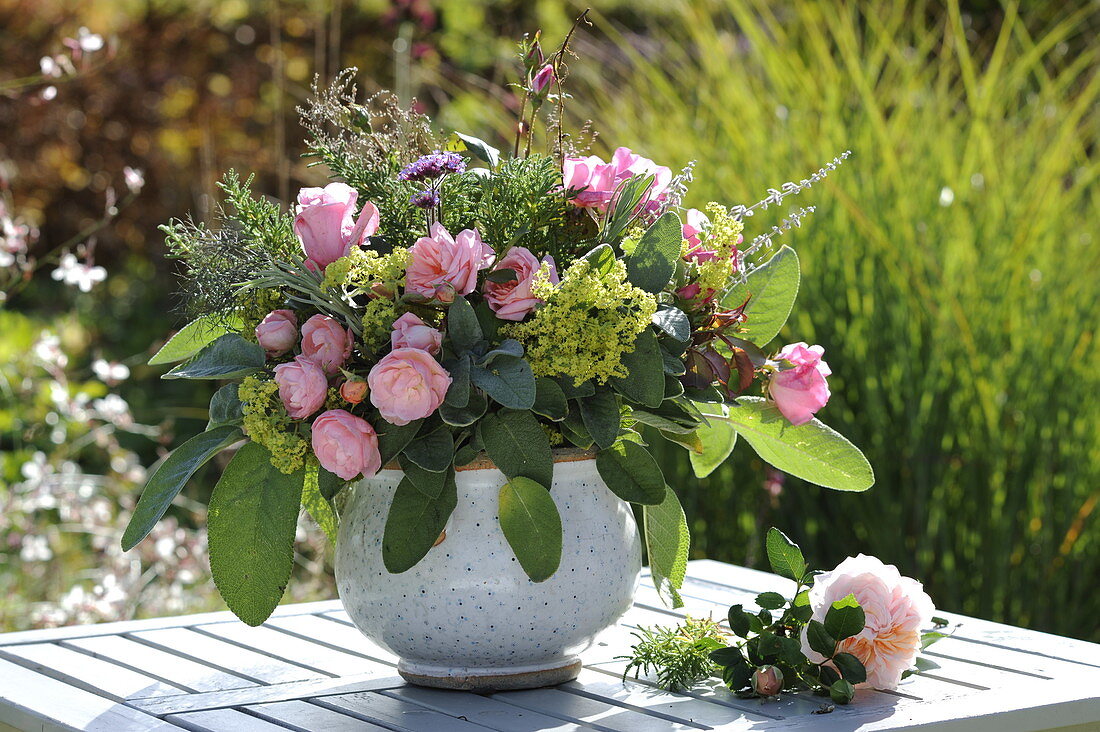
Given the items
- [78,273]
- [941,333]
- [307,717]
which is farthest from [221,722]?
[941,333]

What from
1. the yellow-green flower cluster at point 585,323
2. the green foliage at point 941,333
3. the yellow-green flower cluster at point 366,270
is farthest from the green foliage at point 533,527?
the green foliage at point 941,333

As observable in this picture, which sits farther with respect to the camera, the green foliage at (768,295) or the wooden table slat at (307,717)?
the green foliage at (768,295)

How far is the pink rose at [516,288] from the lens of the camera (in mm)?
1266

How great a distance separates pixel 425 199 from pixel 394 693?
537 millimetres

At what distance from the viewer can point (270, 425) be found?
127cm

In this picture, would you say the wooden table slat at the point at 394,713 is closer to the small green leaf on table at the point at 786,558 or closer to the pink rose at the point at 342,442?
the pink rose at the point at 342,442

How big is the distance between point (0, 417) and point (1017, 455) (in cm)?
254

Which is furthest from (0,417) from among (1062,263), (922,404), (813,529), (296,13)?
(296,13)

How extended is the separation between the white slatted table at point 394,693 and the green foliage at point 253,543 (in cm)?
13

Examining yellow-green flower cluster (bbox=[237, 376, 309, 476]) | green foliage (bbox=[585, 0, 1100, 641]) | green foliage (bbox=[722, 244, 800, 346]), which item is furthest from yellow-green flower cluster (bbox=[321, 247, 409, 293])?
green foliage (bbox=[585, 0, 1100, 641])

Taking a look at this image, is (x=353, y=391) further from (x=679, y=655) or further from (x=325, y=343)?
(x=679, y=655)

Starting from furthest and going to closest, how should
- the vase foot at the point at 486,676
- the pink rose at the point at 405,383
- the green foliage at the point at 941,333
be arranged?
the green foliage at the point at 941,333 → the vase foot at the point at 486,676 → the pink rose at the point at 405,383

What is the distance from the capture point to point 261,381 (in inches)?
52.7

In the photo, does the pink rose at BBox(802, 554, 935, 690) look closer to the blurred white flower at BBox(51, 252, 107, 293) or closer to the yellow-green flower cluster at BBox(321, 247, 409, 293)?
the yellow-green flower cluster at BBox(321, 247, 409, 293)
